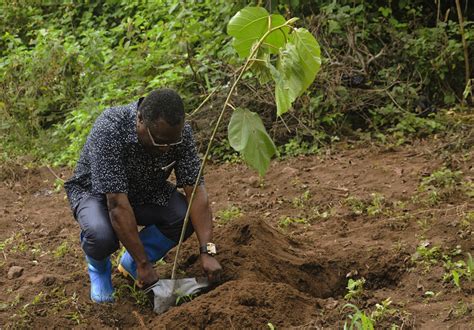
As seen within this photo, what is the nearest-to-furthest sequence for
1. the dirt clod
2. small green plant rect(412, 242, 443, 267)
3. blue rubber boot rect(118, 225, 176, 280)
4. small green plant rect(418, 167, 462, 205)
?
small green plant rect(412, 242, 443, 267) < blue rubber boot rect(118, 225, 176, 280) < the dirt clod < small green plant rect(418, 167, 462, 205)

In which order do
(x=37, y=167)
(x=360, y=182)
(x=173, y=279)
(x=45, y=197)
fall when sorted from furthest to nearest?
(x=37, y=167) → (x=45, y=197) → (x=360, y=182) → (x=173, y=279)

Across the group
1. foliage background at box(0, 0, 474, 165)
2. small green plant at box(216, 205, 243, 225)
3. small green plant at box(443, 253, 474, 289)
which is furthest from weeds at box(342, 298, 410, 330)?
foliage background at box(0, 0, 474, 165)

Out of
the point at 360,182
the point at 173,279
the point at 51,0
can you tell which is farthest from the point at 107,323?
the point at 51,0

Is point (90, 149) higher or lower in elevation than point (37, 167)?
higher

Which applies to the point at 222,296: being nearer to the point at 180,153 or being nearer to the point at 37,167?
the point at 180,153

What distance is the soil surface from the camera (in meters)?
3.56

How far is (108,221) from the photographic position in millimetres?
3990

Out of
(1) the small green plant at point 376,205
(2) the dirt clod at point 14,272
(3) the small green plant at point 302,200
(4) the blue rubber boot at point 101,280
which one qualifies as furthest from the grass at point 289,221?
(2) the dirt clod at point 14,272

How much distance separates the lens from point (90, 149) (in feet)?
13.1

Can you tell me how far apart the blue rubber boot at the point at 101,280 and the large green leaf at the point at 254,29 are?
4.53 feet

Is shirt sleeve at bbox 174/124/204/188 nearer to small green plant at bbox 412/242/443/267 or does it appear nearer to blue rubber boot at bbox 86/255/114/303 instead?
blue rubber boot at bbox 86/255/114/303

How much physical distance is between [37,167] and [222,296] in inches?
184

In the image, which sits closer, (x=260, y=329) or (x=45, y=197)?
(x=260, y=329)

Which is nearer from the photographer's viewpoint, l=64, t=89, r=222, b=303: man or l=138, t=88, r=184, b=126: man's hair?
l=138, t=88, r=184, b=126: man's hair
